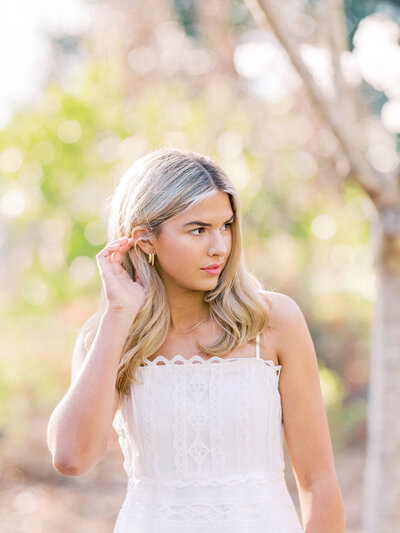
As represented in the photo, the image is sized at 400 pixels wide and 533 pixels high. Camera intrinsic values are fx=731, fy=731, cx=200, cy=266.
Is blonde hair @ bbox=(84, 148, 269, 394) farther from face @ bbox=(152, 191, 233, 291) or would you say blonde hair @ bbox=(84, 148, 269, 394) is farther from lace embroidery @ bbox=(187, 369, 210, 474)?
lace embroidery @ bbox=(187, 369, 210, 474)

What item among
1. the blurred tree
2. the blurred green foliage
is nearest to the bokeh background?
the blurred green foliage

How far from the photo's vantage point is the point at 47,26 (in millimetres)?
8930

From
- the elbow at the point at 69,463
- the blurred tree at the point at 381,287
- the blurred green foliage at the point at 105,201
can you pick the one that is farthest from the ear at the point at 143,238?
the blurred green foliage at the point at 105,201

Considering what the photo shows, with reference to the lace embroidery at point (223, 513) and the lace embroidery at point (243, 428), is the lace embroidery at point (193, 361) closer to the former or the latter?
the lace embroidery at point (243, 428)

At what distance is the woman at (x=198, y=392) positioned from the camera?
6.61 feet

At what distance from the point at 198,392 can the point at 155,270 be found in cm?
40

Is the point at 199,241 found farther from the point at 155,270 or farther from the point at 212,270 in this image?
the point at 155,270

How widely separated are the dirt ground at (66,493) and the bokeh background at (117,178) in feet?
0.06

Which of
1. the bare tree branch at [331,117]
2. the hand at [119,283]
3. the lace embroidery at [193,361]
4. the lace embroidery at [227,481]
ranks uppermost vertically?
the bare tree branch at [331,117]

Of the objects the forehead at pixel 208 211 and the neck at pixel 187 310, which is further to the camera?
the neck at pixel 187 310

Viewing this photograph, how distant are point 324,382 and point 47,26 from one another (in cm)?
540

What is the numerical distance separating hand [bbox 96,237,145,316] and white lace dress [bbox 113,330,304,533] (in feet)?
0.68

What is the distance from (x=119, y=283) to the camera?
2.16 m

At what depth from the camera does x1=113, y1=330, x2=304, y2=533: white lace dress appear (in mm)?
2023
